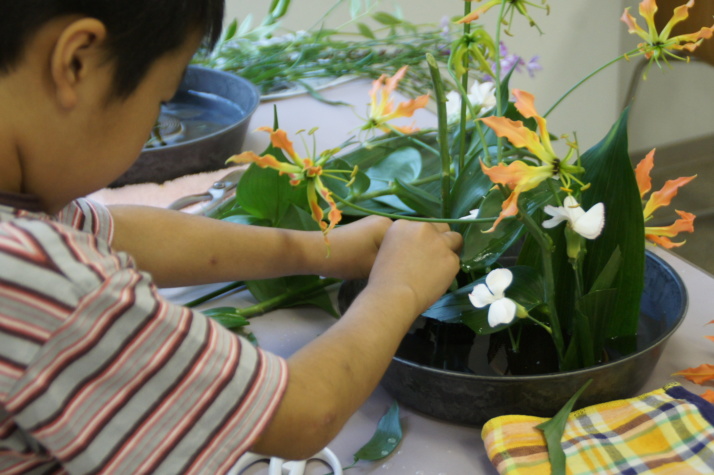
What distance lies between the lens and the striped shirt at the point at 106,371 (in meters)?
0.35

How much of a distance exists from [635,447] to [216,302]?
1.18ft

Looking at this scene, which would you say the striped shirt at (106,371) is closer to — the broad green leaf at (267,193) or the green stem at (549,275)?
the green stem at (549,275)

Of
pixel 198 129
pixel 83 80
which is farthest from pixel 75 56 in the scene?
pixel 198 129

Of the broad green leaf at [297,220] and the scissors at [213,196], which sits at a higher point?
the broad green leaf at [297,220]

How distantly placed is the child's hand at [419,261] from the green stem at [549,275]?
69 mm

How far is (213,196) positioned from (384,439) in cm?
38

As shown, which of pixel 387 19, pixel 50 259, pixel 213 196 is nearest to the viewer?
pixel 50 259

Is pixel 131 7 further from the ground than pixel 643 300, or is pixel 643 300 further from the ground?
pixel 131 7

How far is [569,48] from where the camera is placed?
211cm

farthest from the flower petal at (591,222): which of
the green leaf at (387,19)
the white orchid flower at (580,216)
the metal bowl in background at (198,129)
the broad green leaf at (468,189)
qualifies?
the green leaf at (387,19)

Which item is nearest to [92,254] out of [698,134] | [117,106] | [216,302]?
[117,106]

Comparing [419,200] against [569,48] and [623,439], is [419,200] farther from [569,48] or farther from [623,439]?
[569,48]

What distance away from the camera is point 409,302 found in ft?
1.70

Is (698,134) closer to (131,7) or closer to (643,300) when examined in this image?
(643,300)
